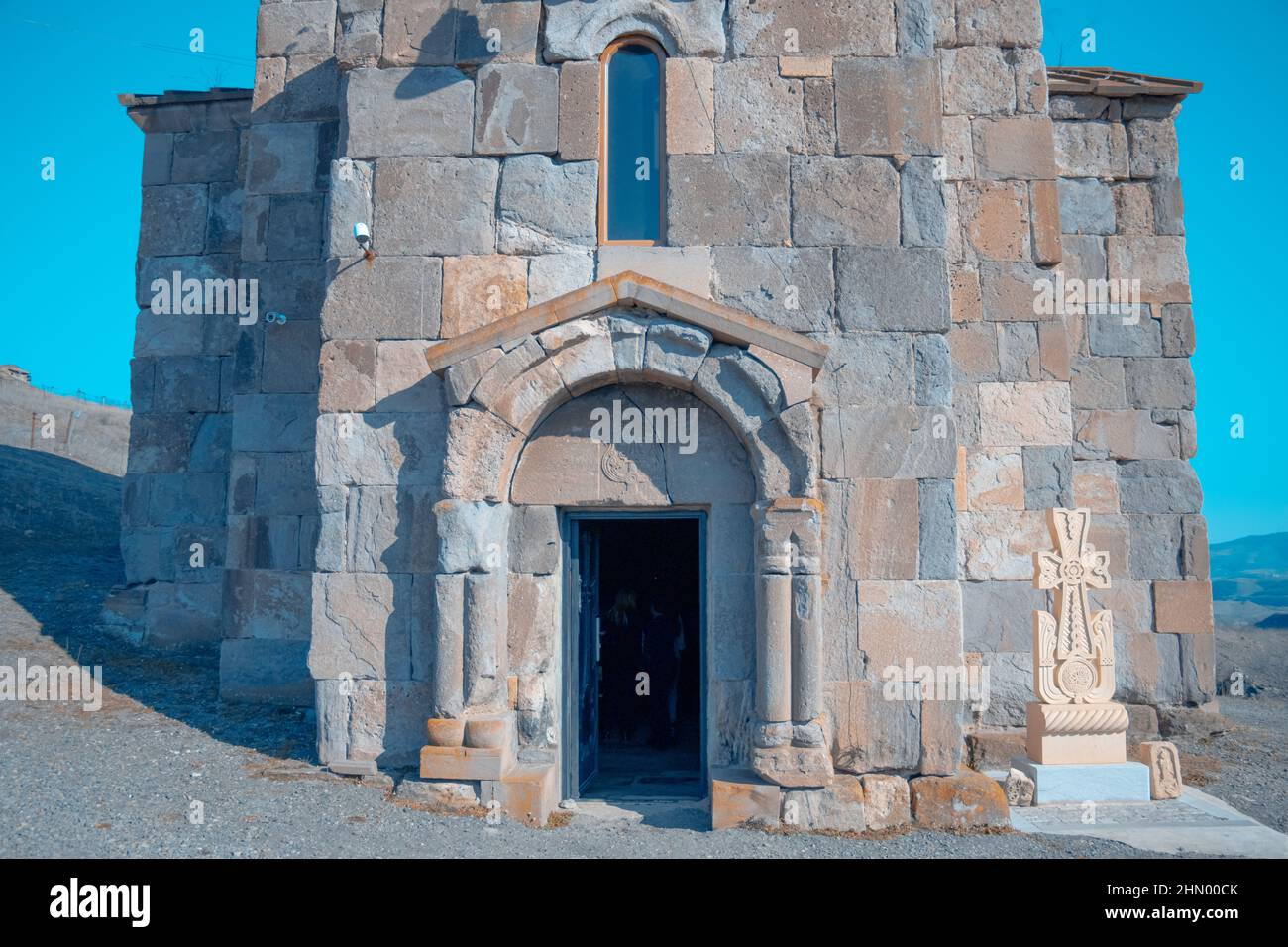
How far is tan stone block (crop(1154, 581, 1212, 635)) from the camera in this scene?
812cm

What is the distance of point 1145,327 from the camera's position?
846 centimetres

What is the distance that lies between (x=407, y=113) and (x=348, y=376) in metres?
1.89

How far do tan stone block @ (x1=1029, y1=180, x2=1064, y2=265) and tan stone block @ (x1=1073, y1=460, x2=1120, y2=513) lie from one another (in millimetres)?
1831

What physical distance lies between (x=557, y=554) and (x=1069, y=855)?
11.4 ft

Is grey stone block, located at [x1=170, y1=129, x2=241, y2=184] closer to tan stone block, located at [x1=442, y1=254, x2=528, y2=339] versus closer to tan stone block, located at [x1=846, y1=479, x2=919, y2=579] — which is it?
tan stone block, located at [x1=442, y1=254, x2=528, y2=339]

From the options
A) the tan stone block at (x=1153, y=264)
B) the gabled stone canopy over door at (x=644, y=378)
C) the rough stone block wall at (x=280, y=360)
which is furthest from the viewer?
the tan stone block at (x=1153, y=264)

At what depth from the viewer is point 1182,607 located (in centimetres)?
814

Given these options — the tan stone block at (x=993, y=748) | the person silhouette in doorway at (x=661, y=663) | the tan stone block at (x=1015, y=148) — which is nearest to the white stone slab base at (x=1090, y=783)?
the tan stone block at (x=993, y=748)

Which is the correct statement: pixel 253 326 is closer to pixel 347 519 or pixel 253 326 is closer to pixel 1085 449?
pixel 347 519

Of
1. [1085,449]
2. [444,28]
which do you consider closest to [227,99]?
[444,28]

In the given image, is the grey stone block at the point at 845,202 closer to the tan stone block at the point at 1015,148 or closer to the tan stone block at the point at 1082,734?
the tan stone block at the point at 1015,148

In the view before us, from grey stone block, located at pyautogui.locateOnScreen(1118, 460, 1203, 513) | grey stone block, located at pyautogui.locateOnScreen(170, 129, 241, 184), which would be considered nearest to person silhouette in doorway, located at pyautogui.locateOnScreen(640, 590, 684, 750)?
grey stone block, located at pyautogui.locateOnScreen(1118, 460, 1203, 513)

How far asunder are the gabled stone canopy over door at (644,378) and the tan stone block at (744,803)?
27 cm

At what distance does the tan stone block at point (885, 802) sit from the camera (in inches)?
225
